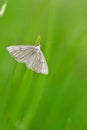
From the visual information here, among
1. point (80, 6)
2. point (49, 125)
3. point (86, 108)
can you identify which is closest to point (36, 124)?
point (49, 125)

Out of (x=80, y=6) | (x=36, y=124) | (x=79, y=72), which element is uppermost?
(x=80, y=6)

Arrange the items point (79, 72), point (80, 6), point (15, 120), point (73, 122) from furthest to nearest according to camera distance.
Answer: point (80, 6)
point (79, 72)
point (73, 122)
point (15, 120)

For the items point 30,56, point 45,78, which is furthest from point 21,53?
point 45,78

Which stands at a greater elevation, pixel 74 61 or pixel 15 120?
pixel 74 61

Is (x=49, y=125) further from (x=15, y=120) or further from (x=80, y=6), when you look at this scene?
(x=80, y=6)

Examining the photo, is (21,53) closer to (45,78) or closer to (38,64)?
(38,64)

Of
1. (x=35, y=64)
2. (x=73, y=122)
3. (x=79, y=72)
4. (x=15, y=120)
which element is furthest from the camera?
(x=79, y=72)

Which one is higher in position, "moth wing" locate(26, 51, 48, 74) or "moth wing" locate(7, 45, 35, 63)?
"moth wing" locate(7, 45, 35, 63)
